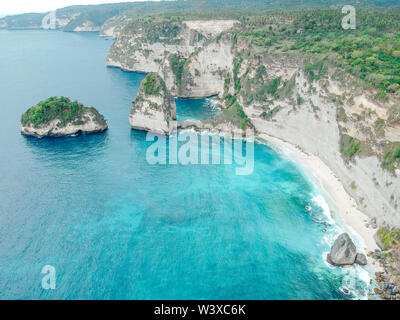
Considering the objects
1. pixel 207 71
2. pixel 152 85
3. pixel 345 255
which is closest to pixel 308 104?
pixel 152 85

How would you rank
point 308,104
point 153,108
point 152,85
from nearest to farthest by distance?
point 308,104
point 153,108
point 152,85

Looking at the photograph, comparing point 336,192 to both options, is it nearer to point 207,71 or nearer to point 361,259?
point 361,259

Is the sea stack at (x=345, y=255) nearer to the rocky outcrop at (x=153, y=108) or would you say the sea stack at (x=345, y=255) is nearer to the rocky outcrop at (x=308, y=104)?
the rocky outcrop at (x=308, y=104)

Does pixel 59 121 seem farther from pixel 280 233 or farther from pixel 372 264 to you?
pixel 372 264

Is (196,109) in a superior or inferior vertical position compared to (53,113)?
inferior

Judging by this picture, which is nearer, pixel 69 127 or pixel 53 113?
pixel 53 113

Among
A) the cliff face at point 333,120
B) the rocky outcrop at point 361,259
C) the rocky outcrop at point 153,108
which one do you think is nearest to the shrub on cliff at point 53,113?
the rocky outcrop at point 153,108
